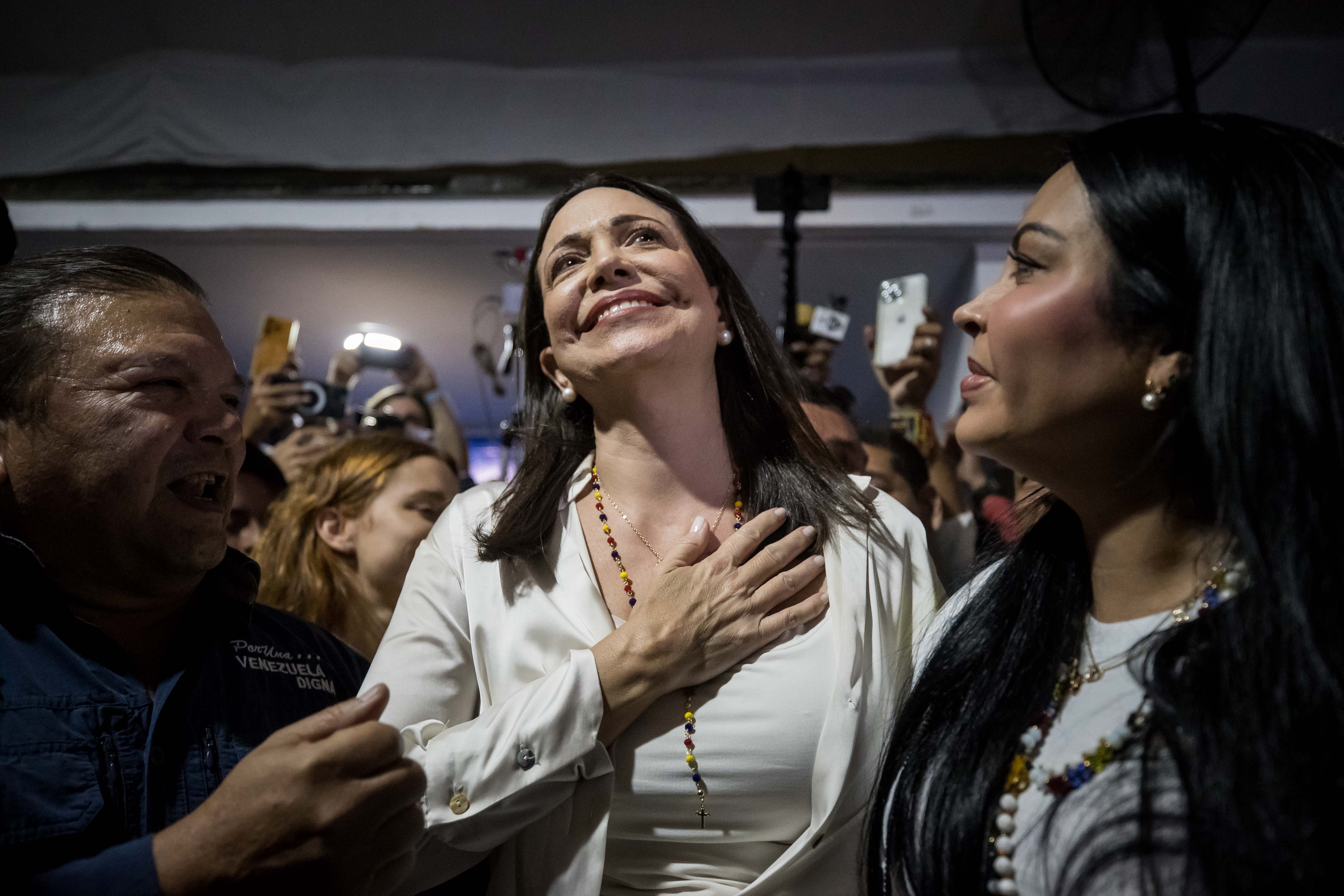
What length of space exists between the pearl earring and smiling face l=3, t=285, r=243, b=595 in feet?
3.96

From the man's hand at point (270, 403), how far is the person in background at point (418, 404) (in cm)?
50

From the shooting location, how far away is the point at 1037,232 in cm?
112

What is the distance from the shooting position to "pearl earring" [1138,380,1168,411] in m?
1.04

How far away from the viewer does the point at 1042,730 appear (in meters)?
1.11

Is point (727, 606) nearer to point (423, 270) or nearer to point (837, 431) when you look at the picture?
point (837, 431)

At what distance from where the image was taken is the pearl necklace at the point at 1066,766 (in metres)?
1.01

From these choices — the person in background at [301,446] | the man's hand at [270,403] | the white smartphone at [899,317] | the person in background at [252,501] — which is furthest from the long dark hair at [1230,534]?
the man's hand at [270,403]

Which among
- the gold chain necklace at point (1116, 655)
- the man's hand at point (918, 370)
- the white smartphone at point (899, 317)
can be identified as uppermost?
the white smartphone at point (899, 317)

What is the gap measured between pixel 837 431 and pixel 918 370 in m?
0.54

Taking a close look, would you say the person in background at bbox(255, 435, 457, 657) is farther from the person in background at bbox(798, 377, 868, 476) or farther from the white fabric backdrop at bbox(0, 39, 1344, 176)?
the white fabric backdrop at bbox(0, 39, 1344, 176)

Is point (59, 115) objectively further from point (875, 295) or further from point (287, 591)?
point (875, 295)

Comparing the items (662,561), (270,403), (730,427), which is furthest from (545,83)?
(662,561)

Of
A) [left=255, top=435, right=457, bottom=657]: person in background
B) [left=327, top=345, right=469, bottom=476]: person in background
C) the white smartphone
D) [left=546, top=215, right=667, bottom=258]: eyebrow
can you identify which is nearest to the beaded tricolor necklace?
[left=546, top=215, right=667, bottom=258]: eyebrow

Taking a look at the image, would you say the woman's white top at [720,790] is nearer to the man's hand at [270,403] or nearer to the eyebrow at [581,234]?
the eyebrow at [581,234]
